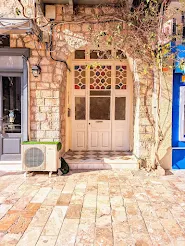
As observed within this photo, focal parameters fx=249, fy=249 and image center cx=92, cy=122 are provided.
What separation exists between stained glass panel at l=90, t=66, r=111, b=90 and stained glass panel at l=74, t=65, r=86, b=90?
253 mm

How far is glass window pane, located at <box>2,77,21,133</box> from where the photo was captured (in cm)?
636

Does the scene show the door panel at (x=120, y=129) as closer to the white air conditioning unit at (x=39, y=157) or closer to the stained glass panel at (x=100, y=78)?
the stained glass panel at (x=100, y=78)

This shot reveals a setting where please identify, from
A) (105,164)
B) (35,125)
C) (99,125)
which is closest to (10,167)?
(35,125)

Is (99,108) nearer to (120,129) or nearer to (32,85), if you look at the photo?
(120,129)

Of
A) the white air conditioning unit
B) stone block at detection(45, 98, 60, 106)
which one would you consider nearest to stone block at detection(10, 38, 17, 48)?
stone block at detection(45, 98, 60, 106)

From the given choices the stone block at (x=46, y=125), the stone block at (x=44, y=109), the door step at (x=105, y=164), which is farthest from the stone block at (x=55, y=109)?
the door step at (x=105, y=164)

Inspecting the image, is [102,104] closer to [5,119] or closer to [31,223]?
[5,119]

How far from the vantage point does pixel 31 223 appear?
3389 mm

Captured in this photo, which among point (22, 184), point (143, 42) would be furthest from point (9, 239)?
point (143, 42)

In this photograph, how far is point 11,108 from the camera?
21.0 ft

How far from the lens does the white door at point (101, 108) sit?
25.6 feet

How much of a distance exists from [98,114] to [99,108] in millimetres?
196

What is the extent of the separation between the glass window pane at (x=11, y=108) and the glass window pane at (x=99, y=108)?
247cm

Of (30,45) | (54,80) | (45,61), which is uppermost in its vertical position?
(30,45)
